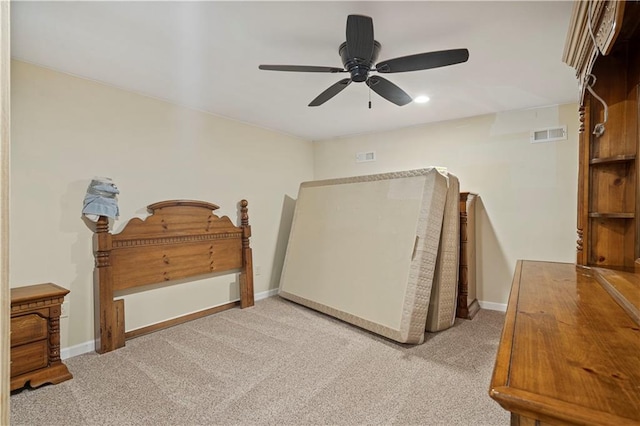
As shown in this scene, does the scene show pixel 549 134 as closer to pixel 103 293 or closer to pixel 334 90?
pixel 334 90

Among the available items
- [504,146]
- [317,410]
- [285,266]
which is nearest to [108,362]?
[317,410]

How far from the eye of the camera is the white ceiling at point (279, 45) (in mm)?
1765

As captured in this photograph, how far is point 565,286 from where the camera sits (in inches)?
60.3

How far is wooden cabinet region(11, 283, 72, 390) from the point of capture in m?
2.13

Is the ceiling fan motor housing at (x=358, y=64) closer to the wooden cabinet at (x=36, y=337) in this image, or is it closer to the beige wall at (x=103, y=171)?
the beige wall at (x=103, y=171)

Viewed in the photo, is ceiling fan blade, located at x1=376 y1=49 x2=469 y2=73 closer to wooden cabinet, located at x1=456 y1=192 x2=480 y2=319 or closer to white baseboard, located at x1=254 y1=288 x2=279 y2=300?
wooden cabinet, located at x1=456 y1=192 x2=480 y2=319

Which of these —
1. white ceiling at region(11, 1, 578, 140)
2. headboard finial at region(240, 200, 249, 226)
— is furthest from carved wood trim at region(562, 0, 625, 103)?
headboard finial at region(240, 200, 249, 226)

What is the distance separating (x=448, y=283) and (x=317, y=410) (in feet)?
6.15

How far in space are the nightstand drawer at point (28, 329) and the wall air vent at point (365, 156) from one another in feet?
13.1

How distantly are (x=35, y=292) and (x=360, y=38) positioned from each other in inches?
111

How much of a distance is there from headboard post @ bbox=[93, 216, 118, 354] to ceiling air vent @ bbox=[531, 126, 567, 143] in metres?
4.49

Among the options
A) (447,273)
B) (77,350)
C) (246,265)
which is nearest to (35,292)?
(77,350)

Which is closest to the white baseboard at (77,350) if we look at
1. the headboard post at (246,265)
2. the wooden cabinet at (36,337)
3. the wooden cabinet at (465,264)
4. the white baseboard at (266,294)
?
the wooden cabinet at (36,337)

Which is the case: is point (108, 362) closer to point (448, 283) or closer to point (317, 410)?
point (317, 410)
